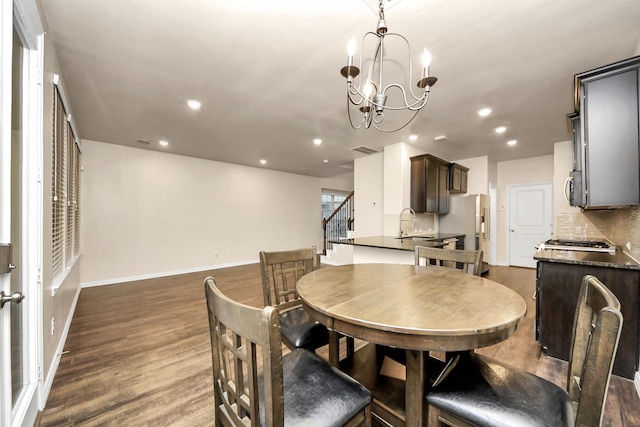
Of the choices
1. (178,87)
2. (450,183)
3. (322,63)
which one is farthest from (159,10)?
(450,183)

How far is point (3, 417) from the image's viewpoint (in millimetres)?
1083

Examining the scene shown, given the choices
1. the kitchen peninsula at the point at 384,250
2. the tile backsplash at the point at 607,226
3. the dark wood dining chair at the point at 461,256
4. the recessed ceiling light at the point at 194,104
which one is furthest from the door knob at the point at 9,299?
the tile backsplash at the point at 607,226

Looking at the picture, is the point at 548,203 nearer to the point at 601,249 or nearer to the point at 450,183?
the point at 450,183

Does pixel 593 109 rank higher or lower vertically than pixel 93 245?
higher

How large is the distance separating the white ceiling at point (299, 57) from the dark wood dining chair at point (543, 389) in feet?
6.17

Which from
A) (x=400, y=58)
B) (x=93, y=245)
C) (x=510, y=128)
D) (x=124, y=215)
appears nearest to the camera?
(x=400, y=58)

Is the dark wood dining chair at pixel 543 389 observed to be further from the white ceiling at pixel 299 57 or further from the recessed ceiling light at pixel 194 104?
the recessed ceiling light at pixel 194 104

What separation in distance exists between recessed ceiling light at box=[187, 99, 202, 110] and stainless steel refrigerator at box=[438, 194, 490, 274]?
16.6 feet

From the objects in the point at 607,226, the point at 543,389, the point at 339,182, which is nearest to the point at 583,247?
the point at 607,226

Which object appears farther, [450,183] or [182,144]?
[450,183]

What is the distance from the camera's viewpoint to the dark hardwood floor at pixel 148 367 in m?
1.63

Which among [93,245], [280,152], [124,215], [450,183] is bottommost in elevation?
[93,245]

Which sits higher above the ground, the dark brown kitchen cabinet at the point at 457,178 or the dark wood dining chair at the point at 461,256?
the dark brown kitchen cabinet at the point at 457,178

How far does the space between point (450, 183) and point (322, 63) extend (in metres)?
4.22
